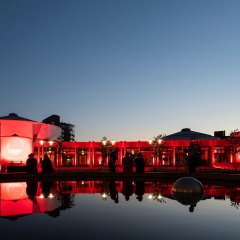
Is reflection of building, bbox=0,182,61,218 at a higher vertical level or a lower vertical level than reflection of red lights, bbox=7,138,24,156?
lower

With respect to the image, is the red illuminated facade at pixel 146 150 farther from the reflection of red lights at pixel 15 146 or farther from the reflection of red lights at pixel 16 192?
the reflection of red lights at pixel 16 192

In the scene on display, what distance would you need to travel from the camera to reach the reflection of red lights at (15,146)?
36.0m

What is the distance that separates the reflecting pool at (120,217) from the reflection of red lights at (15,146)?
76.7ft

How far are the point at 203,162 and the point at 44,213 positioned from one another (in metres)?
37.8

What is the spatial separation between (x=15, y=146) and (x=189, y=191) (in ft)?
88.9

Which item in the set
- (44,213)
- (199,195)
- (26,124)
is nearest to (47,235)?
(44,213)

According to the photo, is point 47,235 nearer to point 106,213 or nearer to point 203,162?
point 106,213

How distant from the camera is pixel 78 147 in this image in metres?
52.7

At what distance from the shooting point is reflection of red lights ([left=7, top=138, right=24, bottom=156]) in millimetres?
36016

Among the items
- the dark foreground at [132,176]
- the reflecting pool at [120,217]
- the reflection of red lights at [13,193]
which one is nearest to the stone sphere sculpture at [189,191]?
the reflecting pool at [120,217]

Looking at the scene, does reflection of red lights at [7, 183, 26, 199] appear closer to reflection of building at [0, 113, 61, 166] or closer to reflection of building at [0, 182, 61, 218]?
reflection of building at [0, 182, 61, 218]

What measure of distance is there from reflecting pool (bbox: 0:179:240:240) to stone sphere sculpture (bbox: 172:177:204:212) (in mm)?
34

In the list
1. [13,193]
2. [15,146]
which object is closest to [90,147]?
[15,146]

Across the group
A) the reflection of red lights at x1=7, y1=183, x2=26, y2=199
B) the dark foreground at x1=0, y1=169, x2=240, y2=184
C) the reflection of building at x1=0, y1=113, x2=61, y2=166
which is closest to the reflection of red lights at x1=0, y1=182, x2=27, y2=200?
the reflection of red lights at x1=7, y1=183, x2=26, y2=199
